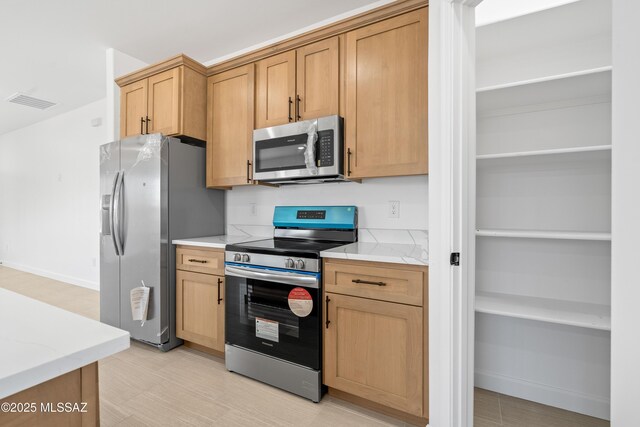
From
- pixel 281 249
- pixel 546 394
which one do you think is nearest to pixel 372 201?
pixel 281 249

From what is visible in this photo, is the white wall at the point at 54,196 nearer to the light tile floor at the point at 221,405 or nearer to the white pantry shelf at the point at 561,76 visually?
the light tile floor at the point at 221,405

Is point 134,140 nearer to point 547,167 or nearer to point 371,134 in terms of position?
point 371,134

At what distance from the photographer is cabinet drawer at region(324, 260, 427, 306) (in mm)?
1654

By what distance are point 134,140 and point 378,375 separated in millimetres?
2664

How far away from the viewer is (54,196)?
5094 millimetres

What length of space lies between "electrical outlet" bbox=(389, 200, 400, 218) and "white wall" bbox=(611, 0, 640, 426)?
176 cm

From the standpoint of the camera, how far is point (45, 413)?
56 cm

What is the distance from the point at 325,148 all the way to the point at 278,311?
1.16 m

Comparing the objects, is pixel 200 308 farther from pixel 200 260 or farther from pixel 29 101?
pixel 29 101

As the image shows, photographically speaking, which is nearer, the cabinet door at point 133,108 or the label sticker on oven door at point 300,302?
the label sticker on oven door at point 300,302

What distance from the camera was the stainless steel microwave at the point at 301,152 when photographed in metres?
2.16

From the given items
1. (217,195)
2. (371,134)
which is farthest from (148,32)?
(371,134)

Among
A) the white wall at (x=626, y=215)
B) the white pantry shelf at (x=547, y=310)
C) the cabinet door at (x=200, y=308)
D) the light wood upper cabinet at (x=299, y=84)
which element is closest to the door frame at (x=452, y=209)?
the white pantry shelf at (x=547, y=310)

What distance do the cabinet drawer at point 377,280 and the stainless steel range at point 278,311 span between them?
0.10 meters
